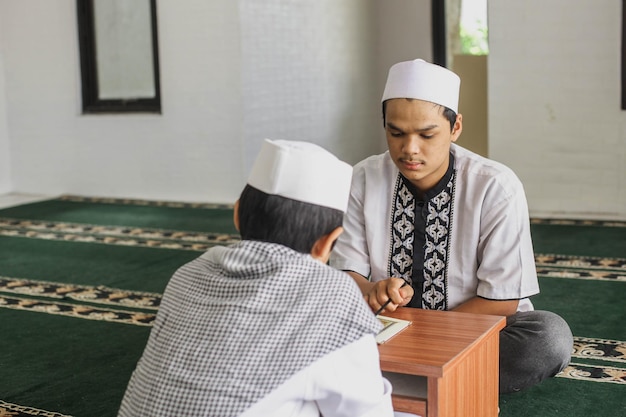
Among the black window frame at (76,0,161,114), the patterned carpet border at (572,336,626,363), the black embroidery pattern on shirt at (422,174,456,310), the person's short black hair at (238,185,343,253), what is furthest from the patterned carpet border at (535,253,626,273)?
the black window frame at (76,0,161,114)

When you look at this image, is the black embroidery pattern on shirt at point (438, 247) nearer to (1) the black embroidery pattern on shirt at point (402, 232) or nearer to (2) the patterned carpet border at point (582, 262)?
(1) the black embroidery pattern on shirt at point (402, 232)

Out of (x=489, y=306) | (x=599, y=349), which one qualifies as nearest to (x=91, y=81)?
(x=599, y=349)

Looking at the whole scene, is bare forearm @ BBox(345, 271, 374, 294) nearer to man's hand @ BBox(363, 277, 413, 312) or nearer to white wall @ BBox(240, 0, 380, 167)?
man's hand @ BBox(363, 277, 413, 312)

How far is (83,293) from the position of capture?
4.18m

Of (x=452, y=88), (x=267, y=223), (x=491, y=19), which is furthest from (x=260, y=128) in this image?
(x=267, y=223)

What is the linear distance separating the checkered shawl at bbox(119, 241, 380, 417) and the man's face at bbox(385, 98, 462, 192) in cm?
87

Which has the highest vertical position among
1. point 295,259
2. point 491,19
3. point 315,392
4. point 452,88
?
point 491,19

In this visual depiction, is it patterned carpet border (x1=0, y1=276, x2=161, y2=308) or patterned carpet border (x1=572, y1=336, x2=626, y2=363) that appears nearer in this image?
patterned carpet border (x1=572, y1=336, x2=626, y2=363)

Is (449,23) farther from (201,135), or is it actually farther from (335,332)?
(335,332)

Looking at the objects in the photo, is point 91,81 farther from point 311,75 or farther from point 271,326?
point 271,326

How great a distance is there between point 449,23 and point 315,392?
274 inches

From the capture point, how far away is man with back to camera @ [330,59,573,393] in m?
2.30

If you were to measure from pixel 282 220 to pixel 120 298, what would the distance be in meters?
2.73

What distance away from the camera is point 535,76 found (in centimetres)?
584
